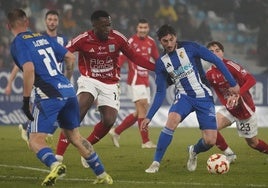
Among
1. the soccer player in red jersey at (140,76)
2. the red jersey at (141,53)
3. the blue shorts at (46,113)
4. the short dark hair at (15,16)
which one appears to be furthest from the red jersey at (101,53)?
the red jersey at (141,53)

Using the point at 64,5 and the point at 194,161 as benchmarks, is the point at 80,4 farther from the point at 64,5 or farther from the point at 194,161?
the point at 194,161

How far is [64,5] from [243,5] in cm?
570

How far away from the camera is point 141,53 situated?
17.4 meters

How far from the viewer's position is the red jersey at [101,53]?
11.8 m

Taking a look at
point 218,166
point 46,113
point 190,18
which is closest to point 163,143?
point 218,166

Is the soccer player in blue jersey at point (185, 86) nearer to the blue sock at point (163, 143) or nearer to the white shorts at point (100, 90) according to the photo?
the blue sock at point (163, 143)

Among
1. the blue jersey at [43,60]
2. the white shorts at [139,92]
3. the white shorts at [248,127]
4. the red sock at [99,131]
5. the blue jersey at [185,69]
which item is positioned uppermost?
the blue jersey at [43,60]

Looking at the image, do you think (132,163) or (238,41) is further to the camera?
(238,41)

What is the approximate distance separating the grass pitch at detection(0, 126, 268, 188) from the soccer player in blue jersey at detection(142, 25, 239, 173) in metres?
0.53

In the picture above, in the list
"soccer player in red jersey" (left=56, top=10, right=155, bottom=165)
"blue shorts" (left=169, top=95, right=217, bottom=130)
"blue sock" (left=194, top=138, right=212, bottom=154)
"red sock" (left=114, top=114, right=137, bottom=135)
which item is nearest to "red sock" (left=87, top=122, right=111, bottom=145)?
"soccer player in red jersey" (left=56, top=10, right=155, bottom=165)

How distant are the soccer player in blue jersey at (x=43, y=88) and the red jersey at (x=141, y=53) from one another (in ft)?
25.2

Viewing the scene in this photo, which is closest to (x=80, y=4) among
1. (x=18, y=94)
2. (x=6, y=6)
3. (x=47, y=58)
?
(x=6, y=6)

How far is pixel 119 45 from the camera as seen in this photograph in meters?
11.9

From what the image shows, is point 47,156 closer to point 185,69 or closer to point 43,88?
point 43,88
